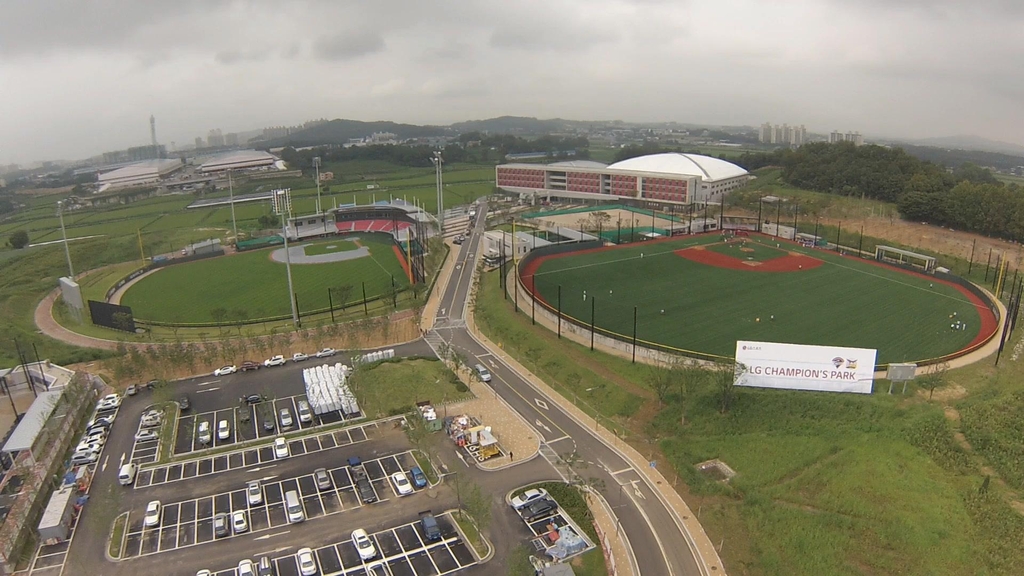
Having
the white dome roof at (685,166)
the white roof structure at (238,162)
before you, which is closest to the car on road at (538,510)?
the white dome roof at (685,166)

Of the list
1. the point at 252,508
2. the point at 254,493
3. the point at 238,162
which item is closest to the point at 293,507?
the point at 252,508

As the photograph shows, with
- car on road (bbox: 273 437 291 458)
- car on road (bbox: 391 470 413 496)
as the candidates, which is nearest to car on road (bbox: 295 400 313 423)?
car on road (bbox: 273 437 291 458)

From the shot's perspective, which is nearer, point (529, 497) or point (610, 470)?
point (529, 497)

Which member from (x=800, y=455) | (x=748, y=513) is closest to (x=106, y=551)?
(x=748, y=513)

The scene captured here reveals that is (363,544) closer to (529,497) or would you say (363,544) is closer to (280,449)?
(529,497)

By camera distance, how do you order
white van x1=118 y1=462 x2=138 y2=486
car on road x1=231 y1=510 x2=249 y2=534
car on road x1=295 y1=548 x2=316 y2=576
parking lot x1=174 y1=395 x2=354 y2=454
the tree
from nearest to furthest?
car on road x1=295 y1=548 x2=316 y2=576, car on road x1=231 y1=510 x2=249 y2=534, white van x1=118 y1=462 x2=138 y2=486, parking lot x1=174 y1=395 x2=354 y2=454, the tree

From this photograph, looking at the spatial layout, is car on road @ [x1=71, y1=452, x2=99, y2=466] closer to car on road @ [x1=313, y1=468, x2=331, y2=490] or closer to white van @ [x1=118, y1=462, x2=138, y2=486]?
white van @ [x1=118, y1=462, x2=138, y2=486]
